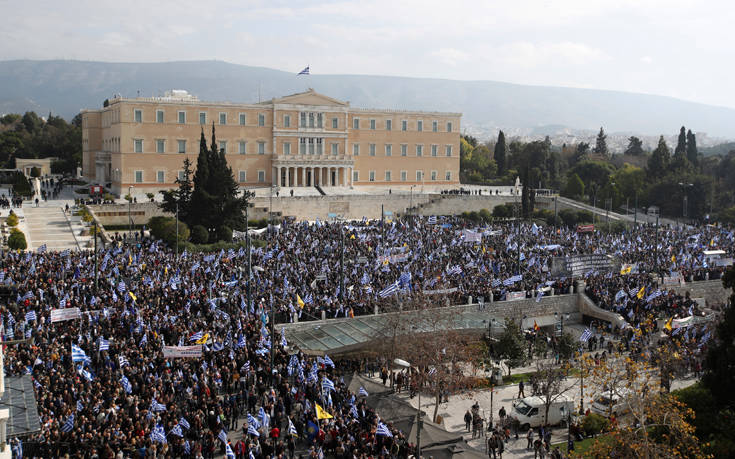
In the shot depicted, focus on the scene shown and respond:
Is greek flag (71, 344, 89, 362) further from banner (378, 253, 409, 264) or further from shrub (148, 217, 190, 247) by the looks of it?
shrub (148, 217, 190, 247)

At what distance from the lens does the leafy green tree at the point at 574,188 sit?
228 feet

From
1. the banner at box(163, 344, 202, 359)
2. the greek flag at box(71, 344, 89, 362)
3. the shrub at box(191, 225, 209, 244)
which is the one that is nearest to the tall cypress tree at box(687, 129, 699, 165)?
the shrub at box(191, 225, 209, 244)

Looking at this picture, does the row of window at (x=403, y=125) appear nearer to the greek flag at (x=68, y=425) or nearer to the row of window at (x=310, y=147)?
→ the row of window at (x=310, y=147)

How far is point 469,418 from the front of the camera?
2136 cm

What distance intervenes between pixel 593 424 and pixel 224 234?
2783cm

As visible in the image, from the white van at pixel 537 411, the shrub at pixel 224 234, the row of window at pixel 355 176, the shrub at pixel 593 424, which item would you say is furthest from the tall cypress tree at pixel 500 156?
the shrub at pixel 593 424

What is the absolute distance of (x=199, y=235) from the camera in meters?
41.7

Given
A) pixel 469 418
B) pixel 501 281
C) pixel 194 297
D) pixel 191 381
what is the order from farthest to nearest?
1. pixel 501 281
2. pixel 194 297
3. pixel 469 418
4. pixel 191 381

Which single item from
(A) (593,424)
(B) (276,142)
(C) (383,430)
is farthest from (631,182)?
(C) (383,430)

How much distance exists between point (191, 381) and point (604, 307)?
2275 cm

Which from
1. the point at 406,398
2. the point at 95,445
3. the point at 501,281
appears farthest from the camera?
the point at 501,281

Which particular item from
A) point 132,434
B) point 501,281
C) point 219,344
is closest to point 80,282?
point 219,344

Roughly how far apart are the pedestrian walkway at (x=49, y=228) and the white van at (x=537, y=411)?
92.5ft

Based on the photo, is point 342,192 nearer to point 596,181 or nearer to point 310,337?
point 596,181
